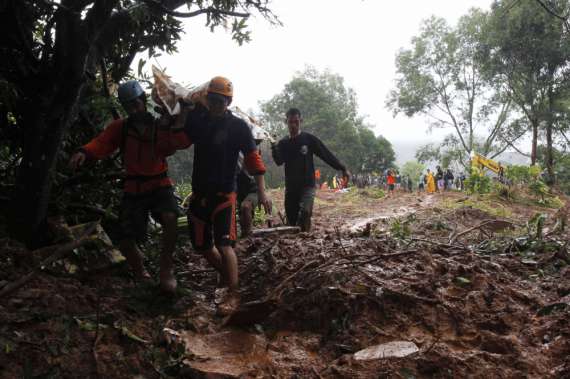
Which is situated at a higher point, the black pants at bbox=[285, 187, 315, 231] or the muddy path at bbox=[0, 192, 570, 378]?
the black pants at bbox=[285, 187, 315, 231]

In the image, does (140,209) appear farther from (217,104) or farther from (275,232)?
(275,232)

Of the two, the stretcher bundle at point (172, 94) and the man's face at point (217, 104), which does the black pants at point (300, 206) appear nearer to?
the stretcher bundle at point (172, 94)

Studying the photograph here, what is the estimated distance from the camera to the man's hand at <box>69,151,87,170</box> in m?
3.46

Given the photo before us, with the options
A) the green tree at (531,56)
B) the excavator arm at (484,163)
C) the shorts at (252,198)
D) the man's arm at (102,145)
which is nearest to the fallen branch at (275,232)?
the shorts at (252,198)

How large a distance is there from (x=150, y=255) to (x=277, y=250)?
128 cm

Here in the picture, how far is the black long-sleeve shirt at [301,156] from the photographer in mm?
6227

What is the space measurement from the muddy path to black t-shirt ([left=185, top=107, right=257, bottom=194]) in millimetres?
903

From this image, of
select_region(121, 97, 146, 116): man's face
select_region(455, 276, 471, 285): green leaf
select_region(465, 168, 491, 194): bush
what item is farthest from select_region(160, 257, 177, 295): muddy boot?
select_region(465, 168, 491, 194): bush

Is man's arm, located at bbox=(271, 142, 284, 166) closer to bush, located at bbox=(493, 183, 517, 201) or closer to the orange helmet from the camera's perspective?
the orange helmet

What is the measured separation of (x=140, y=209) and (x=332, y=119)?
39.3 m

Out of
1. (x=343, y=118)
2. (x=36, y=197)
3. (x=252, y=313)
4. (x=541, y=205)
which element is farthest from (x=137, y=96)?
(x=343, y=118)

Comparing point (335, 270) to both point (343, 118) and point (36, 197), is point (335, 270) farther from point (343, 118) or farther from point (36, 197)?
point (343, 118)

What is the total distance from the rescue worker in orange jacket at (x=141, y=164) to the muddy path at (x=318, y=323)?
17.8 inches

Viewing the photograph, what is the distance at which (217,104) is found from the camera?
3.72m
